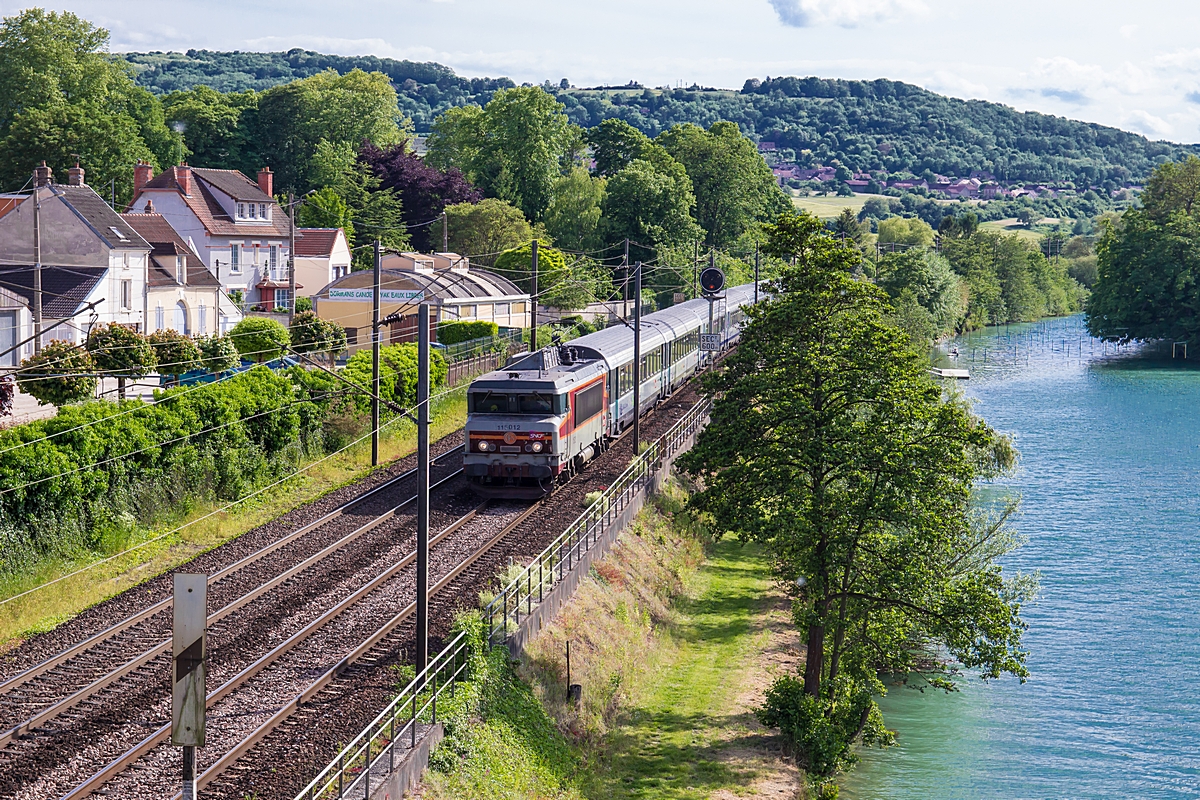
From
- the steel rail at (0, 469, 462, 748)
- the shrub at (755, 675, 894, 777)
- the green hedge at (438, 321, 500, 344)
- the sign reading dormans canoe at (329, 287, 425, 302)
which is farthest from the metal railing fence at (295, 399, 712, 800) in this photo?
the sign reading dormans canoe at (329, 287, 425, 302)

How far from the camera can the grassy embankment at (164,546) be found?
24.2 metres

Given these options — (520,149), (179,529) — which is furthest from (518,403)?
(520,149)

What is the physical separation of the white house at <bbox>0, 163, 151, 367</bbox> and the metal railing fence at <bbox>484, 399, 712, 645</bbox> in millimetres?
23822

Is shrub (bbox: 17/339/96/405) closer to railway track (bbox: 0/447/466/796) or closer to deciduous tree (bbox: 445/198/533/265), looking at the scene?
railway track (bbox: 0/447/466/796)

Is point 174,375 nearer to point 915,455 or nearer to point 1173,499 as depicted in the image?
point 915,455

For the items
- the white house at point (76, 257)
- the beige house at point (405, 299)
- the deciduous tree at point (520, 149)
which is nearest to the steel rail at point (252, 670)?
→ the white house at point (76, 257)

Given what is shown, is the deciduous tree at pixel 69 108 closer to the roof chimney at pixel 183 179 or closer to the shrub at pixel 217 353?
the roof chimney at pixel 183 179

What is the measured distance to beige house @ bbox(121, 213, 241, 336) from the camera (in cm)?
5831

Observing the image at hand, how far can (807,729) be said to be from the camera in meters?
27.3

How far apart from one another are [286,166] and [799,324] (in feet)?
287

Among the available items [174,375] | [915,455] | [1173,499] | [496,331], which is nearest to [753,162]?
[496,331]

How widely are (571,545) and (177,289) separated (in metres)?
36.4

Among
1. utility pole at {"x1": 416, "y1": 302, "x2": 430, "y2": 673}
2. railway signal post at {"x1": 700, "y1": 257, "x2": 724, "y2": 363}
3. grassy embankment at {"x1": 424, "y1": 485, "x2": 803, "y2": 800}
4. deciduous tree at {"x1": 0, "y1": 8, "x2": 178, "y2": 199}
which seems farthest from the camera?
deciduous tree at {"x1": 0, "y1": 8, "x2": 178, "y2": 199}

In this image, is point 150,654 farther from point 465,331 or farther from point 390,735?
point 465,331
